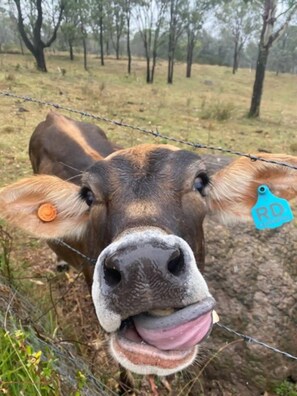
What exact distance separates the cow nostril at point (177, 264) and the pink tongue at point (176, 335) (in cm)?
28

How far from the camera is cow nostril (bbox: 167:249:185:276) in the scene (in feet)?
6.73

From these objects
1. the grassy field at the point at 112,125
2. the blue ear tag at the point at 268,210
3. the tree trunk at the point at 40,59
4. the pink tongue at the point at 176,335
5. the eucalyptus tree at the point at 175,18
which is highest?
the eucalyptus tree at the point at 175,18

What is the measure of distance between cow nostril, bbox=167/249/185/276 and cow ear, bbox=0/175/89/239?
150 centimetres

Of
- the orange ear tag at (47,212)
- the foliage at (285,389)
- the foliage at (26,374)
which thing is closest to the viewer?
the foliage at (26,374)

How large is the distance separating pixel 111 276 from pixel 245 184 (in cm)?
162

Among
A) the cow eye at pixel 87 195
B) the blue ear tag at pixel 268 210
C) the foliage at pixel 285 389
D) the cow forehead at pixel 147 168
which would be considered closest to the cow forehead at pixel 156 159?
the cow forehead at pixel 147 168

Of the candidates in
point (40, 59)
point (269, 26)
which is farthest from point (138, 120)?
point (40, 59)

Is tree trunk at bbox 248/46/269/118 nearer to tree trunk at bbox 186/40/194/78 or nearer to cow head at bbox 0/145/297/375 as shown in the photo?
cow head at bbox 0/145/297/375

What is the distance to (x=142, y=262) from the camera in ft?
6.53

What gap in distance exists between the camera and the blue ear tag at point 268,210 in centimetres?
304

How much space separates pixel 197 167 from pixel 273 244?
226cm

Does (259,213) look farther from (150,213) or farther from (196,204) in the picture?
(150,213)

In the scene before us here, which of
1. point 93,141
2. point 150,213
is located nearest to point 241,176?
point 150,213

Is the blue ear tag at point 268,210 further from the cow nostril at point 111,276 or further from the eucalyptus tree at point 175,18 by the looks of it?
the eucalyptus tree at point 175,18
